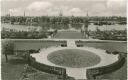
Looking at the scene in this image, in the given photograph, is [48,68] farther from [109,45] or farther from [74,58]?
[109,45]

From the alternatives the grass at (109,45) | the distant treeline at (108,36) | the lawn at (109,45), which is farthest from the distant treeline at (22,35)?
the grass at (109,45)

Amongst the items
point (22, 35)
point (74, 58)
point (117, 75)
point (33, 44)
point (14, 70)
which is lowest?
point (117, 75)

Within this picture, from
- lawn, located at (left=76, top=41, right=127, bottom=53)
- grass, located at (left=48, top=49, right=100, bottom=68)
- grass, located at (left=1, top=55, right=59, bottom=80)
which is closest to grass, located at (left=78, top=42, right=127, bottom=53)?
lawn, located at (left=76, top=41, right=127, bottom=53)

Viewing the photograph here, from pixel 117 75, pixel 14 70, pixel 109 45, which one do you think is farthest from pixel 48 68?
pixel 109 45

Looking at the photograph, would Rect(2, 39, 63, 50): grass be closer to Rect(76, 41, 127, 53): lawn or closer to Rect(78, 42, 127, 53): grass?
Rect(76, 41, 127, 53): lawn

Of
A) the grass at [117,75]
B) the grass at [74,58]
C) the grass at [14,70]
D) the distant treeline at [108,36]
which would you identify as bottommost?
the grass at [117,75]

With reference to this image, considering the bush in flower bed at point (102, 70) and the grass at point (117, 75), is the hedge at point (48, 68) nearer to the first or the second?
the bush in flower bed at point (102, 70)

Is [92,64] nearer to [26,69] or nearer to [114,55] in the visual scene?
[114,55]

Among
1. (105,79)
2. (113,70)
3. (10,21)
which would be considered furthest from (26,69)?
(10,21)

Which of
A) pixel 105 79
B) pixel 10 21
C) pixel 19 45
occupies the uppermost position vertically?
pixel 10 21
